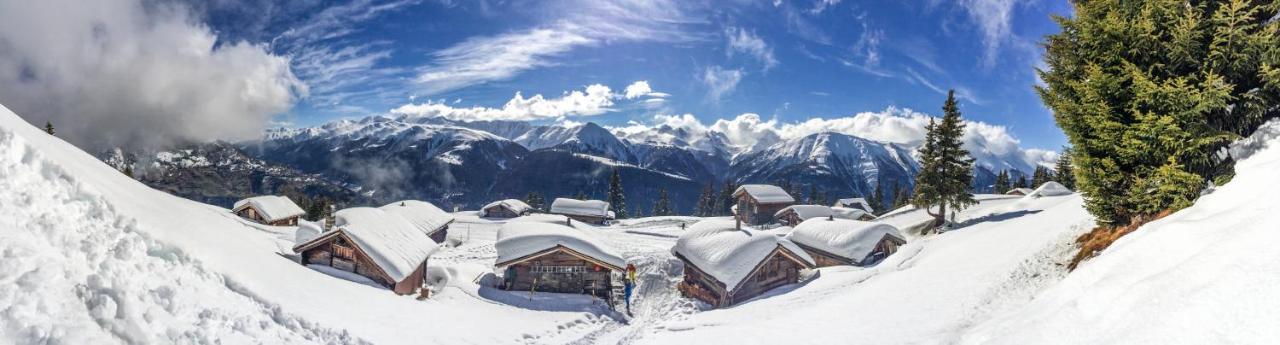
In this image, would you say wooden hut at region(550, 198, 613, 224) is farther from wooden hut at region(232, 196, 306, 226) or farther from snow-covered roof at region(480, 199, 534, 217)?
wooden hut at region(232, 196, 306, 226)

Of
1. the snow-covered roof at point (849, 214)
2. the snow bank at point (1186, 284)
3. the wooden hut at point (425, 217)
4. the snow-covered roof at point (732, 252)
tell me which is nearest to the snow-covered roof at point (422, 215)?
the wooden hut at point (425, 217)

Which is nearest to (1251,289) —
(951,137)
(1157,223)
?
(1157,223)

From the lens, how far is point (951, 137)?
4100 cm

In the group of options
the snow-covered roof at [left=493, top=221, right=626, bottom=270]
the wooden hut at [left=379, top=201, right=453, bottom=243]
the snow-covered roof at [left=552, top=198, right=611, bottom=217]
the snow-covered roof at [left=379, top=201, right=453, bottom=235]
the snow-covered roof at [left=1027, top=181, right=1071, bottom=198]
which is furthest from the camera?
the snow-covered roof at [left=552, top=198, right=611, bottom=217]

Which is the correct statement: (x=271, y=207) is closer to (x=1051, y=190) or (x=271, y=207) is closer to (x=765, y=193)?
(x=765, y=193)

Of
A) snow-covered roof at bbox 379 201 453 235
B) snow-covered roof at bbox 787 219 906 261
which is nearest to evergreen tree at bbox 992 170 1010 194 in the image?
snow-covered roof at bbox 787 219 906 261

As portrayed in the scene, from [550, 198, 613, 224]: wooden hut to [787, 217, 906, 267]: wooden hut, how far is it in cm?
4131

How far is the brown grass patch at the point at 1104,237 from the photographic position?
12.7 metres

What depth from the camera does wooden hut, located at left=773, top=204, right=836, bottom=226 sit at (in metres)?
71.6

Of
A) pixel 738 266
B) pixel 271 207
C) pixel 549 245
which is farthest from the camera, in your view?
pixel 271 207

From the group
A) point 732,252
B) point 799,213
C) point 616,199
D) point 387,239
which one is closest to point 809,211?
point 799,213

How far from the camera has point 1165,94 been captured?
12023 millimetres

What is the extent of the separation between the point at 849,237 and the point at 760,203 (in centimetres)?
3923

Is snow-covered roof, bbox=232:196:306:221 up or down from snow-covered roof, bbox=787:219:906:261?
up
